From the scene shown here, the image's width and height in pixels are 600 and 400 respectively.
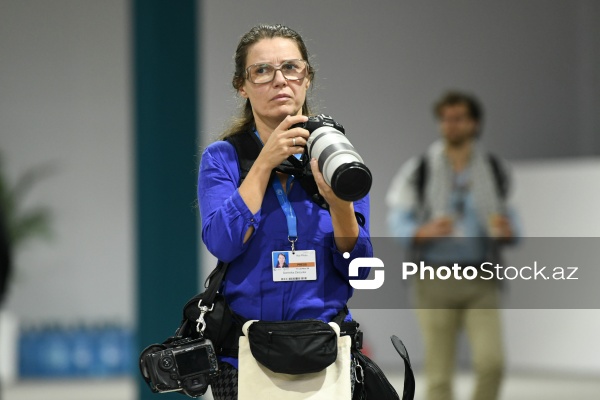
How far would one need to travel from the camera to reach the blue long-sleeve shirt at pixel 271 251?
2023 millimetres

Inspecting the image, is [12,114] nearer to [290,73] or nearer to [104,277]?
[104,277]

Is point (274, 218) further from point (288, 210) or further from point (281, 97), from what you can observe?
point (281, 97)

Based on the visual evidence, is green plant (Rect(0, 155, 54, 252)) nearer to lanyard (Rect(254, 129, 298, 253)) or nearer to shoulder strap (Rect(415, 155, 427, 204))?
shoulder strap (Rect(415, 155, 427, 204))

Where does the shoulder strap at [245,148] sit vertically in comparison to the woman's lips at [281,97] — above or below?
below

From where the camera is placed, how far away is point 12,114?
9062mm

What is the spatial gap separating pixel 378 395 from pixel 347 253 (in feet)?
0.95

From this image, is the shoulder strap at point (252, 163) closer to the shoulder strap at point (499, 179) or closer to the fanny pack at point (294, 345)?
the fanny pack at point (294, 345)

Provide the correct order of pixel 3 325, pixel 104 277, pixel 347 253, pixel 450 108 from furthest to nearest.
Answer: pixel 104 277
pixel 3 325
pixel 450 108
pixel 347 253

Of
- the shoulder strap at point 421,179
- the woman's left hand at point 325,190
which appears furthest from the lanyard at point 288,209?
the shoulder strap at point 421,179

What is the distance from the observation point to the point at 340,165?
183 centimetres

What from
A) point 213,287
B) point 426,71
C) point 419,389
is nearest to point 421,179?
point 419,389

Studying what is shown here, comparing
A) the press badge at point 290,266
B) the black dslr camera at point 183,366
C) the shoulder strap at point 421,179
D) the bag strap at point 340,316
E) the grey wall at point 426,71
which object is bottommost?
the black dslr camera at point 183,366

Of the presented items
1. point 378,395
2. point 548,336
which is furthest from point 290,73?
point 548,336

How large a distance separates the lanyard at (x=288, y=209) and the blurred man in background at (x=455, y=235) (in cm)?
248
